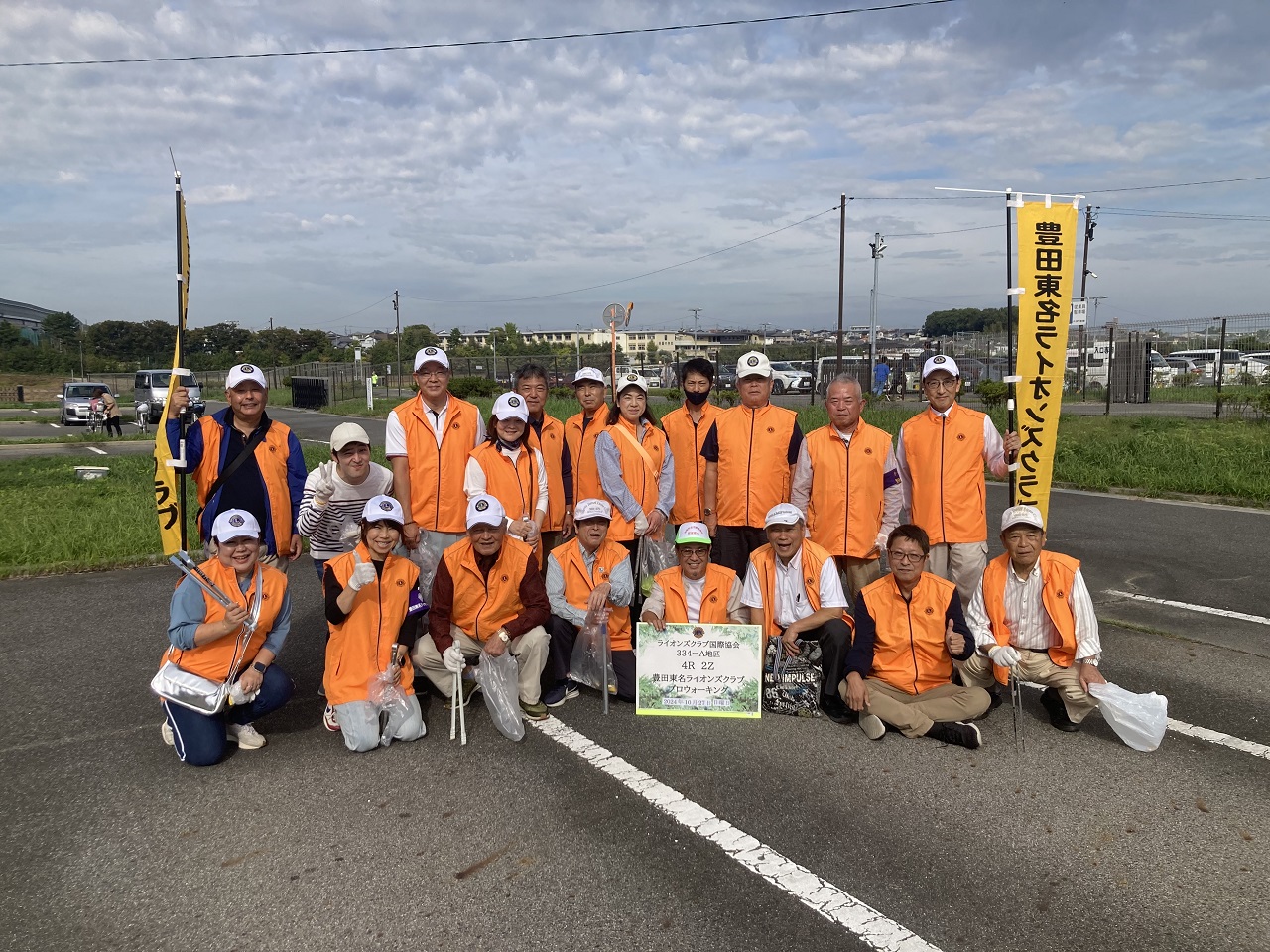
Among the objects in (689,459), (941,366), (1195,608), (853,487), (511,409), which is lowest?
(1195,608)

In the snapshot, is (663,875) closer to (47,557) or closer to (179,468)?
(179,468)

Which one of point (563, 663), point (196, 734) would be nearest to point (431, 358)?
point (563, 663)

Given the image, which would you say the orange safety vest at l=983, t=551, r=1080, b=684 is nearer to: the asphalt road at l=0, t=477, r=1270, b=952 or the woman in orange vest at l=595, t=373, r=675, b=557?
the asphalt road at l=0, t=477, r=1270, b=952

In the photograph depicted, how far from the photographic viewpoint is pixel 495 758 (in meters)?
4.21

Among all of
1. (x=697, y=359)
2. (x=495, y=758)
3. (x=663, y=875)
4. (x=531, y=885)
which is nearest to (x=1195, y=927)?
(x=663, y=875)

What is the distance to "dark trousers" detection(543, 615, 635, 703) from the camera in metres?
4.93

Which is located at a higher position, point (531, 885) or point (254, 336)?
point (254, 336)

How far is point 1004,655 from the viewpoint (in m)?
4.42

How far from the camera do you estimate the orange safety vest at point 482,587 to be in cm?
481

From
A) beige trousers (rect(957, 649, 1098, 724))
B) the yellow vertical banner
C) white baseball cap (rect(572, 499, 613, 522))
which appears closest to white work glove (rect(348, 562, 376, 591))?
white baseball cap (rect(572, 499, 613, 522))

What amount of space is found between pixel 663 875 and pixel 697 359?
330 cm

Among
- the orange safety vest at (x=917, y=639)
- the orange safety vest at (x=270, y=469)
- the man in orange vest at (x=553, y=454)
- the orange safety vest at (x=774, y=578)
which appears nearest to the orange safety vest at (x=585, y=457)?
the man in orange vest at (x=553, y=454)

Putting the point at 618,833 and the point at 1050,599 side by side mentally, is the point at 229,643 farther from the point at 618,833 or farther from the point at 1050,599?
the point at 1050,599

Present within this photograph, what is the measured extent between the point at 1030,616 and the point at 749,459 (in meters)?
1.92
